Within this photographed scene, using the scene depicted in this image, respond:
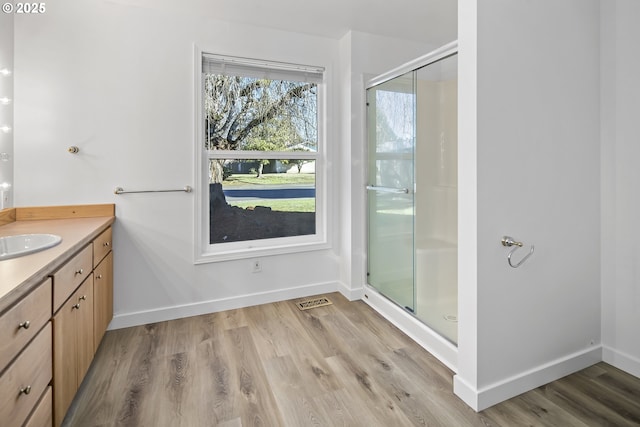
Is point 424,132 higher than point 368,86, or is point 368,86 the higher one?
point 368,86

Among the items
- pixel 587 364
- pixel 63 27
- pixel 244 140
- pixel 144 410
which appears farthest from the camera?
pixel 244 140

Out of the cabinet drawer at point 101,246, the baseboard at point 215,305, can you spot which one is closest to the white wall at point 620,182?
the baseboard at point 215,305

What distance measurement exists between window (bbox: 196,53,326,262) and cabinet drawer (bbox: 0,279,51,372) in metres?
1.45

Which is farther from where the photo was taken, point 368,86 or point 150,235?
point 368,86

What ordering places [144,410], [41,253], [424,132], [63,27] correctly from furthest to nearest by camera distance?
[424,132], [63,27], [144,410], [41,253]

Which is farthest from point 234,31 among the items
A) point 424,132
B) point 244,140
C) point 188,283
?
point 188,283

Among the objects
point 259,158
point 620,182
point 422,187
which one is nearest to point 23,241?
point 259,158

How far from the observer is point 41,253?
Result: 1301 mm

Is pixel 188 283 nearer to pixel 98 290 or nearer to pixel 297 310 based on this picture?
pixel 98 290

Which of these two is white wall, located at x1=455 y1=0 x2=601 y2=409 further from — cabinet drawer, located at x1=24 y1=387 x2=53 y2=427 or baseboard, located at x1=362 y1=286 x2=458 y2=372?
cabinet drawer, located at x1=24 y1=387 x2=53 y2=427

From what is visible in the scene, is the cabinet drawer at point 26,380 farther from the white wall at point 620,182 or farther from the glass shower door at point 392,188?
the white wall at point 620,182

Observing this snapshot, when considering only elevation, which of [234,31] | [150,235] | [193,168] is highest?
[234,31]

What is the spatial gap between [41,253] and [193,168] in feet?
4.49

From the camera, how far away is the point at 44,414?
1.17m
